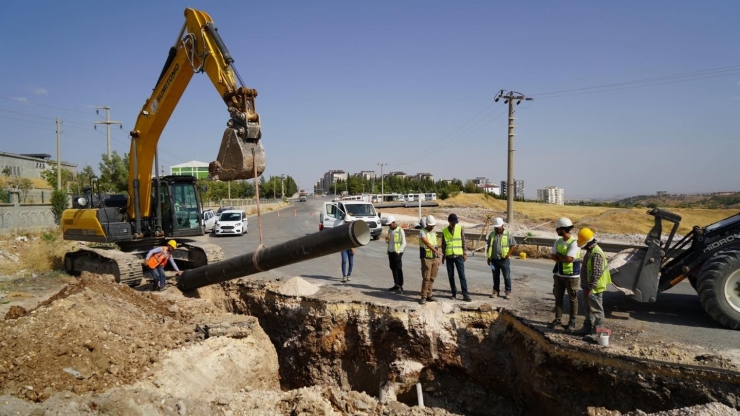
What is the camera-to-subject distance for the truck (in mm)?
6801

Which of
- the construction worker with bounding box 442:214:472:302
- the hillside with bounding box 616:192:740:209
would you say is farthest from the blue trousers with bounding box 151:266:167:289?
the hillside with bounding box 616:192:740:209

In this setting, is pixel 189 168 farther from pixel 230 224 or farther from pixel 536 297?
pixel 536 297

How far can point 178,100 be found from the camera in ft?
33.9

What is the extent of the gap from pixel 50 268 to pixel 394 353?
1163 cm

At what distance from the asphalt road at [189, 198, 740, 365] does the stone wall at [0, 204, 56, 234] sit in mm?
18279

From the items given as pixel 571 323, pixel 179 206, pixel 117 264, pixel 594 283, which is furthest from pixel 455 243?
pixel 117 264

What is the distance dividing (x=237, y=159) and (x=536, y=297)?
21.4 ft

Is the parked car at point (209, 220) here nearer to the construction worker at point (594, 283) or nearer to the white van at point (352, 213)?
the white van at point (352, 213)

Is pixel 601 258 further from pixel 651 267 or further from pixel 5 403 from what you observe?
pixel 5 403

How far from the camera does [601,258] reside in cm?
646

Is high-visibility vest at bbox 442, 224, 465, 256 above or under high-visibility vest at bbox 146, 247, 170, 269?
above

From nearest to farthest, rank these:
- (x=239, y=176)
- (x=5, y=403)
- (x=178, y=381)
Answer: (x=5, y=403)
(x=178, y=381)
(x=239, y=176)

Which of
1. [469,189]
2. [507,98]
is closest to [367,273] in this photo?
[507,98]

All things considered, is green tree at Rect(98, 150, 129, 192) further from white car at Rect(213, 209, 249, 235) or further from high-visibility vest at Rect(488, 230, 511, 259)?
high-visibility vest at Rect(488, 230, 511, 259)
